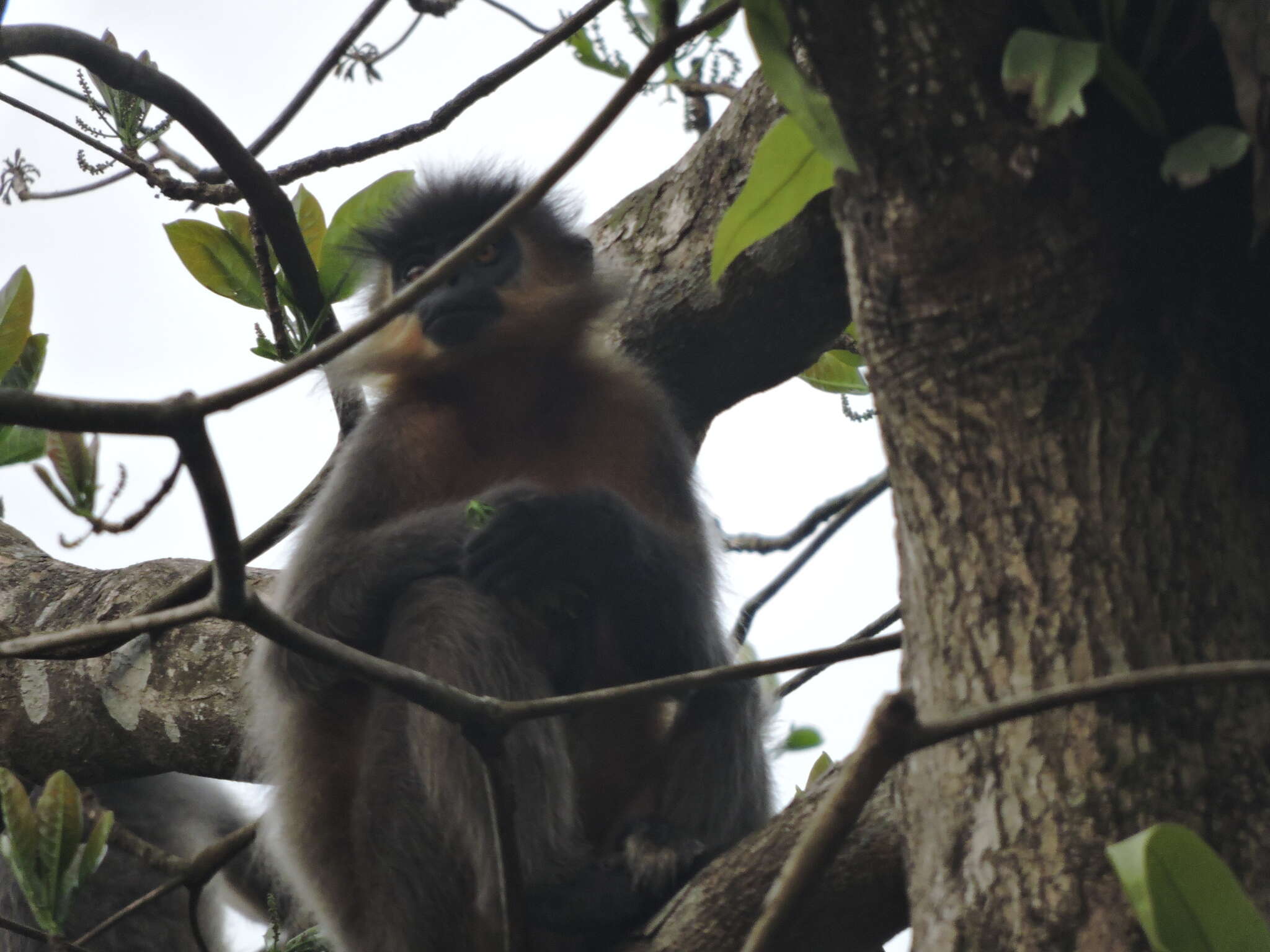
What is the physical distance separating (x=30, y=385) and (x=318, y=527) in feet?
2.86

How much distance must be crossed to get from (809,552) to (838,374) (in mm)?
608

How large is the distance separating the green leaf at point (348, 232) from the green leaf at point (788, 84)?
215 cm

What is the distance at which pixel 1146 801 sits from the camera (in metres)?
1.49

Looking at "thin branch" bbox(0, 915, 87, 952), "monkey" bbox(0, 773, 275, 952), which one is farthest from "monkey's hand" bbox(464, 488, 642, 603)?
"monkey" bbox(0, 773, 275, 952)

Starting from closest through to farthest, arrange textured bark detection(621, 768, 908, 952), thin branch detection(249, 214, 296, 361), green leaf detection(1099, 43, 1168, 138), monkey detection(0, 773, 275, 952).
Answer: green leaf detection(1099, 43, 1168, 138), textured bark detection(621, 768, 908, 952), thin branch detection(249, 214, 296, 361), monkey detection(0, 773, 275, 952)

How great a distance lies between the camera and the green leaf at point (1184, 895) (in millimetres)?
1276

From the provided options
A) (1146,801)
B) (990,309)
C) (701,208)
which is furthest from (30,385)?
(1146,801)

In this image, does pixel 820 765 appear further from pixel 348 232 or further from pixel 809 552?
pixel 348 232

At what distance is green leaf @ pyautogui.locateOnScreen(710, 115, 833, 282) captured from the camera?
1.71m

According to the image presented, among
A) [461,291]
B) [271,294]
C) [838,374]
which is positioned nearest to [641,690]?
[271,294]

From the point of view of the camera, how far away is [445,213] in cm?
434

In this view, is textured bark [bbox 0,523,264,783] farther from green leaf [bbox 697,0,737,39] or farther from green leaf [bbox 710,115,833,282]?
green leaf [bbox 710,115,833,282]

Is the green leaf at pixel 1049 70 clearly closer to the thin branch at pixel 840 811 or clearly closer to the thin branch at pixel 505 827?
the thin branch at pixel 840 811

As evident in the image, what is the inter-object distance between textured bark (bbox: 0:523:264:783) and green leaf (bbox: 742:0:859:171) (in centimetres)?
283
